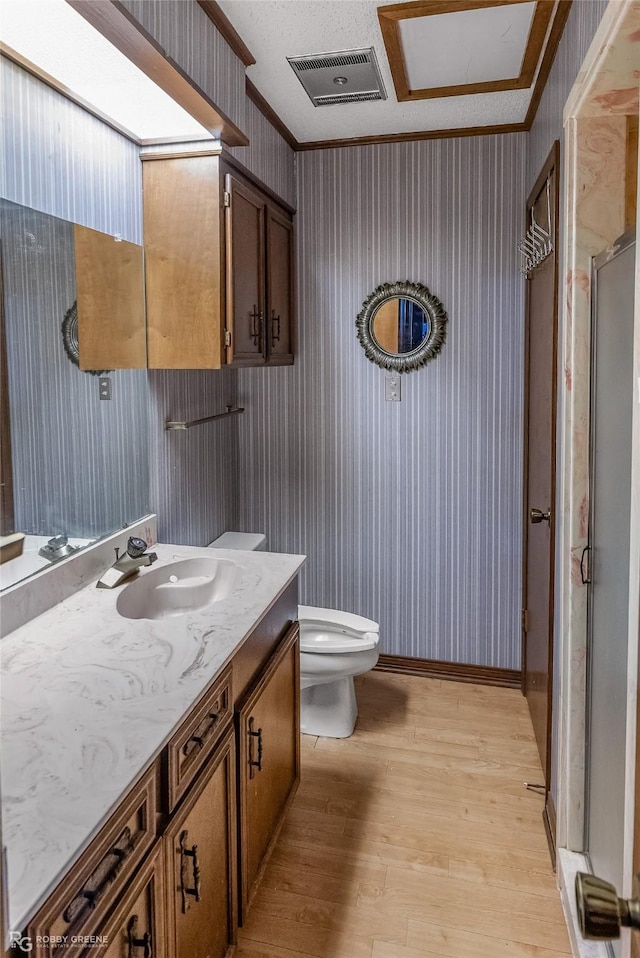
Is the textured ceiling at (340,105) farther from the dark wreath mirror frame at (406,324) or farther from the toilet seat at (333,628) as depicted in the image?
the toilet seat at (333,628)

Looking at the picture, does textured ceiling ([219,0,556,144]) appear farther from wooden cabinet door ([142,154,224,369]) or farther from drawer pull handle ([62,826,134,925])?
drawer pull handle ([62,826,134,925])

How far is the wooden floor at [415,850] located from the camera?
1.77 metres

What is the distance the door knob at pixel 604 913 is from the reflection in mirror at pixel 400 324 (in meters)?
2.59

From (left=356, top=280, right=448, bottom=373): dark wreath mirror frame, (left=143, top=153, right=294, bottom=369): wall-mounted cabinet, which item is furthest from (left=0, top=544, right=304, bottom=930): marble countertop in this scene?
(left=356, top=280, right=448, bottom=373): dark wreath mirror frame

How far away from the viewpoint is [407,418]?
10.3ft

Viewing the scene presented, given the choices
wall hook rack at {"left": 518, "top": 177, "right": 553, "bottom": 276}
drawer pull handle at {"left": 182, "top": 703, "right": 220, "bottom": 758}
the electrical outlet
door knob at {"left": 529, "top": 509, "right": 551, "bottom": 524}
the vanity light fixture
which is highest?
the vanity light fixture

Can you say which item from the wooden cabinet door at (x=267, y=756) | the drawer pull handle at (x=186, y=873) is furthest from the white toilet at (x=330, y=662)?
the drawer pull handle at (x=186, y=873)

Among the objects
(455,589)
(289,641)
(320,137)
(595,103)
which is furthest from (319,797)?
(320,137)

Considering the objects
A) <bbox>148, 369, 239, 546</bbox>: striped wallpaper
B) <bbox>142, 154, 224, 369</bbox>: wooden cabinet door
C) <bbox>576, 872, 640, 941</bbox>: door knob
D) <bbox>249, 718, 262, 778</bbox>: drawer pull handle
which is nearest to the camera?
<bbox>576, 872, 640, 941</bbox>: door knob

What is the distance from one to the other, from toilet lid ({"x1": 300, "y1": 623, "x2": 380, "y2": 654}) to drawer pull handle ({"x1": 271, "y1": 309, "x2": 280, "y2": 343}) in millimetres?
1263

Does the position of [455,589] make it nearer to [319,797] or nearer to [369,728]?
[369,728]

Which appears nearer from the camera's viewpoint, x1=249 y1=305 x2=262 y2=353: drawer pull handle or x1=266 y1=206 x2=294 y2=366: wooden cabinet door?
x1=249 y1=305 x2=262 y2=353: drawer pull handle

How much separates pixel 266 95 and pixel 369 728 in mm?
2604

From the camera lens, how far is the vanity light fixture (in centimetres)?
142
